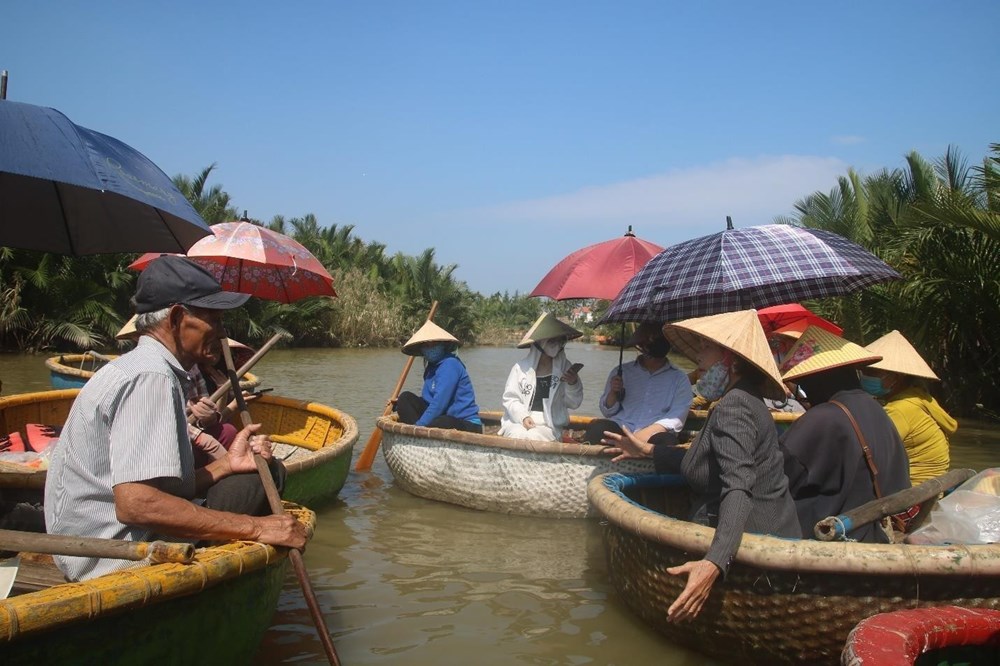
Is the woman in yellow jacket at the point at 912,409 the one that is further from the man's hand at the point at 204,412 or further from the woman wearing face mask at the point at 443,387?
the man's hand at the point at 204,412

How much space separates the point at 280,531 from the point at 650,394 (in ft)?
10.6

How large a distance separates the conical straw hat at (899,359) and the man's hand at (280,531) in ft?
11.2

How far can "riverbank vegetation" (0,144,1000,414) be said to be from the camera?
33.9 feet

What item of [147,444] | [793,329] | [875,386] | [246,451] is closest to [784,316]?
[793,329]

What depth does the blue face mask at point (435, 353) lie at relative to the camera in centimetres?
632

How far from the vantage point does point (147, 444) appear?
2.30 m

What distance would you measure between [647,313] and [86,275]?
1750cm

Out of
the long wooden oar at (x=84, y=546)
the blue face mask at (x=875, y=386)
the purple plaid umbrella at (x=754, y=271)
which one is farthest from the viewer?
the blue face mask at (x=875, y=386)

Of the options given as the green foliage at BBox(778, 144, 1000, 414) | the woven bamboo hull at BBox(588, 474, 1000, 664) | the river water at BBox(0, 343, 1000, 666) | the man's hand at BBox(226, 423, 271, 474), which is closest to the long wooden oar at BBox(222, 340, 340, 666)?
the man's hand at BBox(226, 423, 271, 474)

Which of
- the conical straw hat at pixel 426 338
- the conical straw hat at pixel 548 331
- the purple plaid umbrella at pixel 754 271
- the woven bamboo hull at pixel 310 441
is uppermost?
the purple plaid umbrella at pixel 754 271

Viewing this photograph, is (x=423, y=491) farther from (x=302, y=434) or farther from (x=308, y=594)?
(x=308, y=594)

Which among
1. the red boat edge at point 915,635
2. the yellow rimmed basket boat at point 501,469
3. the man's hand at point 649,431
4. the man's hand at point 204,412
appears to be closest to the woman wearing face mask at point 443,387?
the yellow rimmed basket boat at point 501,469

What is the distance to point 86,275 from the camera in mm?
18844

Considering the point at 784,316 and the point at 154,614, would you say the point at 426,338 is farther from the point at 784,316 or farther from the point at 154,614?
the point at 154,614
